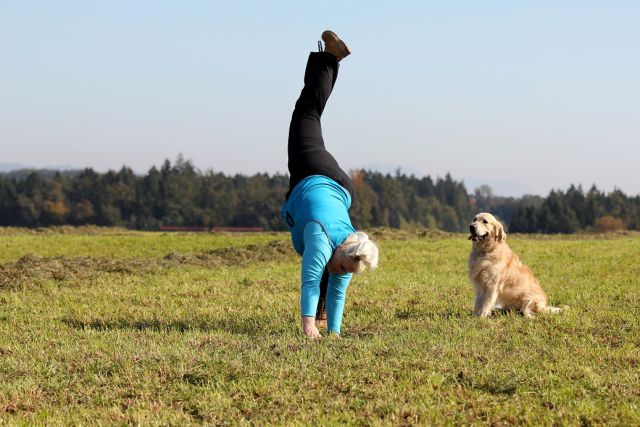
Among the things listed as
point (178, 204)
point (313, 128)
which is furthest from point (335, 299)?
point (178, 204)

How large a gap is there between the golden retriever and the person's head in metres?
2.88

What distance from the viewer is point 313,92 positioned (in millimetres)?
9047

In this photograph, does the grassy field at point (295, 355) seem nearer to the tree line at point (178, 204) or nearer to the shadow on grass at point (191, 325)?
the shadow on grass at point (191, 325)

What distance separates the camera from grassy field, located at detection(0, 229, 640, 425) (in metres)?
5.84

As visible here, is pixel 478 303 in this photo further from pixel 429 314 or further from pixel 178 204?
pixel 178 204

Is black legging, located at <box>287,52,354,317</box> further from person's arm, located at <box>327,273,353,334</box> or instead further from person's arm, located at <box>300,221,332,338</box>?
person's arm, located at <box>327,273,353,334</box>

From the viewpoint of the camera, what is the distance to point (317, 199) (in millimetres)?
8609

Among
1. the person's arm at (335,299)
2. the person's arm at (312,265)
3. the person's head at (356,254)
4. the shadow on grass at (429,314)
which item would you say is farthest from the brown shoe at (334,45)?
the shadow on grass at (429,314)

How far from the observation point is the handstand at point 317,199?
8344mm

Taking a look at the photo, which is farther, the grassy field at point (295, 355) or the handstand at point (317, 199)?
the handstand at point (317, 199)

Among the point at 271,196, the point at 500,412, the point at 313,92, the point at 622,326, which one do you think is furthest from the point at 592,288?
the point at 271,196

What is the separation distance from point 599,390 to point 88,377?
171 inches

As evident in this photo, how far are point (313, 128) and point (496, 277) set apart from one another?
3.42m

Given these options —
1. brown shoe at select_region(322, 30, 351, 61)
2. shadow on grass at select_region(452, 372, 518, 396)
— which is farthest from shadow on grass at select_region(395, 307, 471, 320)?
shadow on grass at select_region(452, 372, 518, 396)
